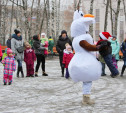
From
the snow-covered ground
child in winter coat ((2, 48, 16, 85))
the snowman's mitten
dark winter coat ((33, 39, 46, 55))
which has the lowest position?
the snow-covered ground

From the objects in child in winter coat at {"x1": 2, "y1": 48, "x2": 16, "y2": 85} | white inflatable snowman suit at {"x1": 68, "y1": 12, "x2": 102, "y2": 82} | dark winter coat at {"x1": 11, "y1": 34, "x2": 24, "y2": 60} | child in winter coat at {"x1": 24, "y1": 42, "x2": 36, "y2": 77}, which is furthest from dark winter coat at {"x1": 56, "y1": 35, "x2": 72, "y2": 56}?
white inflatable snowman suit at {"x1": 68, "y1": 12, "x2": 102, "y2": 82}

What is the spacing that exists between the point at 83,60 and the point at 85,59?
0.05 m

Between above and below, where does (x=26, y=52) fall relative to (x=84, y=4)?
below

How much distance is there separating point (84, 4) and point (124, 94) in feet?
172

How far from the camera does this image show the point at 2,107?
22.5 feet

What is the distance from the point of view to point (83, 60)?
272 inches

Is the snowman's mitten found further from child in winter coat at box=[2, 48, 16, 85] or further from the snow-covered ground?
child in winter coat at box=[2, 48, 16, 85]

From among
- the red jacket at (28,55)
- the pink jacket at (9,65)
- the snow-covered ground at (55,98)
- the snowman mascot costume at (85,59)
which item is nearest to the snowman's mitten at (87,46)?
the snowman mascot costume at (85,59)

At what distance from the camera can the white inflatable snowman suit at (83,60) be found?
6844 mm

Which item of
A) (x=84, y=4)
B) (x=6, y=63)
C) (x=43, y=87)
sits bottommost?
(x=43, y=87)

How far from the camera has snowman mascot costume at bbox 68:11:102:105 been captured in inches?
269

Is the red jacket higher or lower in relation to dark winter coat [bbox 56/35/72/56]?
lower

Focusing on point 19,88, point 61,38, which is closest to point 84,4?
point 61,38

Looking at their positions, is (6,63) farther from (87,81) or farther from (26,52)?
(87,81)
